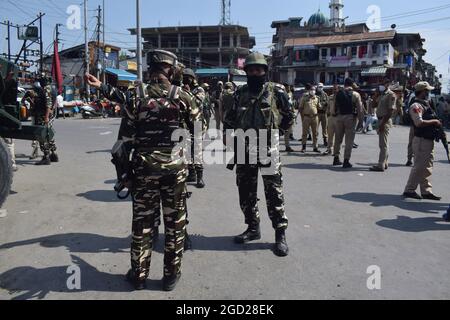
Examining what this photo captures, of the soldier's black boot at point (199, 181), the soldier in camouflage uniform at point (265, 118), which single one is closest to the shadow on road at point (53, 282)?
the soldier in camouflage uniform at point (265, 118)

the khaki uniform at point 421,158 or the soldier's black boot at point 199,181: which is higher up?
the khaki uniform at point 421,158

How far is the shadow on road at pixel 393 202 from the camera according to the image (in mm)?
5691

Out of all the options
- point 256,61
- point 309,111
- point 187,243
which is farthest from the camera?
point 309,111

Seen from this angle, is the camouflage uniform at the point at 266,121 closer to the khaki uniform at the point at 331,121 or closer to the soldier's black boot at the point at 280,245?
the soldier's black boot at the point at 280,245

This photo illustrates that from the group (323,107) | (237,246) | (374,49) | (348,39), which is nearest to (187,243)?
(237,246)

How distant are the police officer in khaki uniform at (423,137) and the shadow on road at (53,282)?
14.9 ft

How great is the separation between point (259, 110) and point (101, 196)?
10.7 feet

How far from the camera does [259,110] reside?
13.5 ft

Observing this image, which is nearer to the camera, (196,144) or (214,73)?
(196,144)

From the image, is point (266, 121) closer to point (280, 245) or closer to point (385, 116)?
point (280, 245)

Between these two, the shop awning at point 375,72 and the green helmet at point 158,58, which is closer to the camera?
the green helmet at point 158,58

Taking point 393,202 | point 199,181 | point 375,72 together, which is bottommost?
point 393,202

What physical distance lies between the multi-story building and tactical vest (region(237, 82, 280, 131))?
5349 centimetres
